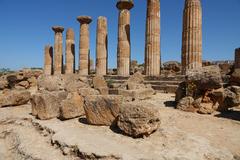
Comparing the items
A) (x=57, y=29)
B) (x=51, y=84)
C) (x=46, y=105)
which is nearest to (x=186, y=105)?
(x=46, y=105)

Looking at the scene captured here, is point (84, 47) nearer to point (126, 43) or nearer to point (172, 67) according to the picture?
point (126, 43)

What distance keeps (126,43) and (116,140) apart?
13.5m

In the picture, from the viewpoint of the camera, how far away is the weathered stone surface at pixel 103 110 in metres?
5.12

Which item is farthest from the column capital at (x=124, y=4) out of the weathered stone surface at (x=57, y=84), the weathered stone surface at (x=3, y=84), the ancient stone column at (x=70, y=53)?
the weathered stone surface at (x=57, y=84)

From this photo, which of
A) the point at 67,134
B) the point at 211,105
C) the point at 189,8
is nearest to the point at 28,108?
the point at 67,134

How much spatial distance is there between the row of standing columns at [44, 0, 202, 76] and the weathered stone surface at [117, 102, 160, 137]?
9401 mm

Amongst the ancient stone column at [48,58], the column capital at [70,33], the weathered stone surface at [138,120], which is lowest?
the weathered stone surface at [138,120]

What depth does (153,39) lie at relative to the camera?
593 inches

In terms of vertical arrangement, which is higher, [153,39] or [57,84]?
[153,39]

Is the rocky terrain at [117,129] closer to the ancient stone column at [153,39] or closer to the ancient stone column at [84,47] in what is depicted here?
the ancient stone column at [153,39]

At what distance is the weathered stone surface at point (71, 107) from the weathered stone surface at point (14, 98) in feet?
11.2

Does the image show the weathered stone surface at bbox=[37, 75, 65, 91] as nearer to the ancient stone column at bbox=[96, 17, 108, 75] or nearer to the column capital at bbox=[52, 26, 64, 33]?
the ancient stone column at bbox=[96, 17, 108, 75]

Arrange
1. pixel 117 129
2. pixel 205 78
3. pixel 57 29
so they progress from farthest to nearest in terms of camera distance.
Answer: pixel 57 29, pixel 205 78, pixel 117 129

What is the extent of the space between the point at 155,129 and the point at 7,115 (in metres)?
5.11
